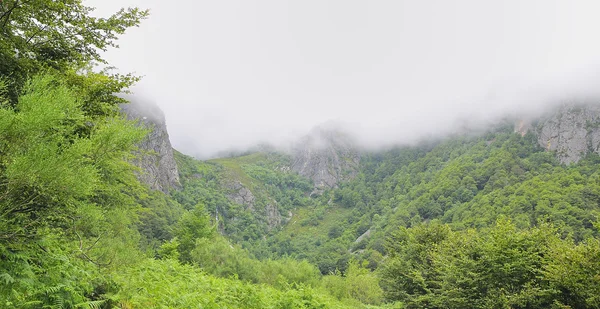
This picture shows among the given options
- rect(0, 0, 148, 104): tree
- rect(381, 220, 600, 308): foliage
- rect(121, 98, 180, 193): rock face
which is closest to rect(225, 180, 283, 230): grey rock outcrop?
rect(121, 98, 180, 193): rock face

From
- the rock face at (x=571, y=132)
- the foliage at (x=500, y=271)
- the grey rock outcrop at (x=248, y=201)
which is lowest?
the grey rock outcrop at (x=248, y=201)

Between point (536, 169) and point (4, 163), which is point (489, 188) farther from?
point (4, 163)

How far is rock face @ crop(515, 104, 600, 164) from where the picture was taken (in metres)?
118

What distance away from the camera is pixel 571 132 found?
125250mm

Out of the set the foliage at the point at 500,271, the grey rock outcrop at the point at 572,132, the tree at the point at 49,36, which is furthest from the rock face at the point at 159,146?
the grey rock outcrop at the point at 572,132

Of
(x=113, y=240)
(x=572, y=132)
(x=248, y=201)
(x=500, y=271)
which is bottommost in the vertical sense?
(x=248, y=201)

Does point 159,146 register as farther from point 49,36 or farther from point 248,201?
point 49,36

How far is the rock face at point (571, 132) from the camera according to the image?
385ft

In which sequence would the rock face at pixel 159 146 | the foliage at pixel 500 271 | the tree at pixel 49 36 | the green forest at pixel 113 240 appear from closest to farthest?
the green forest at pixel 113 240 → the tree at pixel 49 36 → the foliage at pixel 500 271 → the rock face at pixel 159 146

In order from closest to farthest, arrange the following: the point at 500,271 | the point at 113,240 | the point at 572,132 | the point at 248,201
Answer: the point at 113,240 < the point at 500,271 < the point at 572,132 < the point at 248,201

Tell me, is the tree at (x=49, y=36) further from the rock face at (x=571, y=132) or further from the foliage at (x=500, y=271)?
the rock face at (x=571, y=132)

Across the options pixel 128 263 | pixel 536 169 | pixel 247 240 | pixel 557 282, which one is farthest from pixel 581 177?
pixel 247 240

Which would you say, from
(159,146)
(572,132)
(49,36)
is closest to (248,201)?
(159,146)

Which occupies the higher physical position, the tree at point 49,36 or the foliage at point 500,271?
the tree at point 49,36
